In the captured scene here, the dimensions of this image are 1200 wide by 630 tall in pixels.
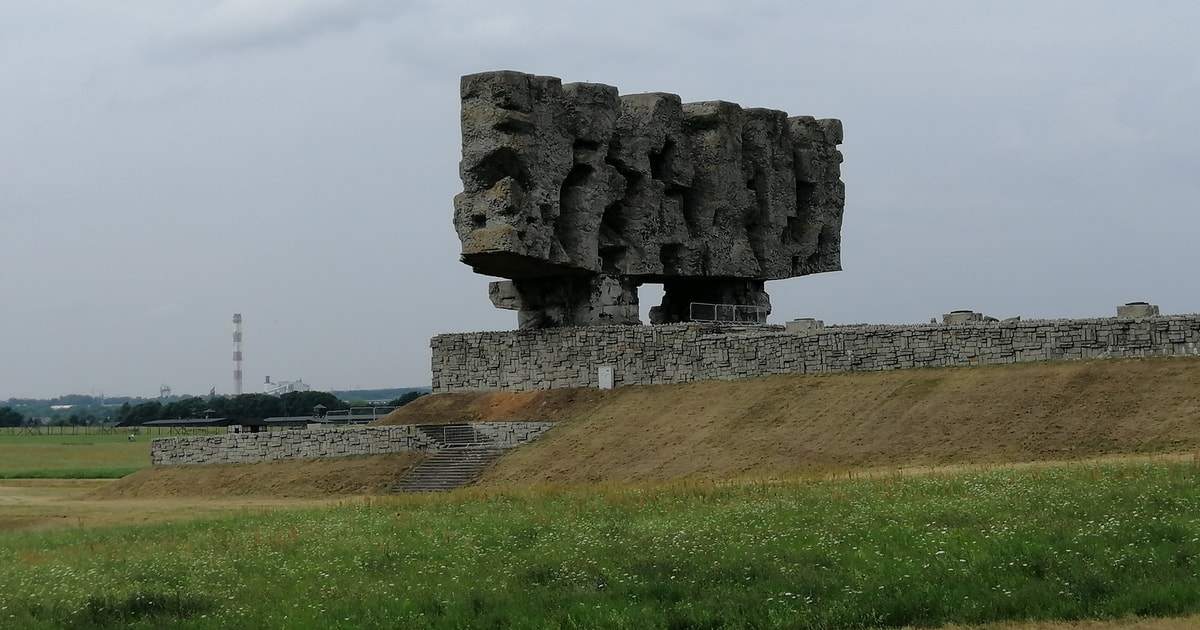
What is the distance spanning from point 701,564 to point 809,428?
1660 cm

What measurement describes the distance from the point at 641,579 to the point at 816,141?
39937mm

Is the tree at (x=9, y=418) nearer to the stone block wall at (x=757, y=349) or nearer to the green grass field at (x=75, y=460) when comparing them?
the green grass field at (x=75, y=460)

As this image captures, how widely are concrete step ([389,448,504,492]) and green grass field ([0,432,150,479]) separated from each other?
821 inches

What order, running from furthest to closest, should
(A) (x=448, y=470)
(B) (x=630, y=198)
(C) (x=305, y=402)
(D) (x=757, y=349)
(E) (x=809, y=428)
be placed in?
(C) (x=305, y=402) < (B) (x=630, y=198) < (D) (x=757, y=349) < (A) (x=448, y=470) < (E) (x=809, y=428)

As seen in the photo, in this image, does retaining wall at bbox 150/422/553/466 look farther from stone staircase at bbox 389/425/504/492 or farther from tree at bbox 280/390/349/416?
tree at bbox 280/390/349/416

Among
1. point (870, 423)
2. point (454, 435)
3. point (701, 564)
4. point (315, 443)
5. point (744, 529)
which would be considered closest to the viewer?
point (701, 564)

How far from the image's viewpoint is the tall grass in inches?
754

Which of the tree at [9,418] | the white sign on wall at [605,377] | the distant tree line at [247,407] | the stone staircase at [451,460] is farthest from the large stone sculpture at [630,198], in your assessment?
the tree at [9,418]

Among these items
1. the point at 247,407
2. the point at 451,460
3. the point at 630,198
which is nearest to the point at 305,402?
the point at 247,407

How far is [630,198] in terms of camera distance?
5112 cm

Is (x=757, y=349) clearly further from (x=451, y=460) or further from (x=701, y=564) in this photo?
(x=701, y=564)

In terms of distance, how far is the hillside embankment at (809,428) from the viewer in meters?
33.1

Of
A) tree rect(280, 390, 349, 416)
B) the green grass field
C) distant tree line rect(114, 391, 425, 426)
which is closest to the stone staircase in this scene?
the green grass field

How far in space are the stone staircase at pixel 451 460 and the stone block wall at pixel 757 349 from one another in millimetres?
4178
